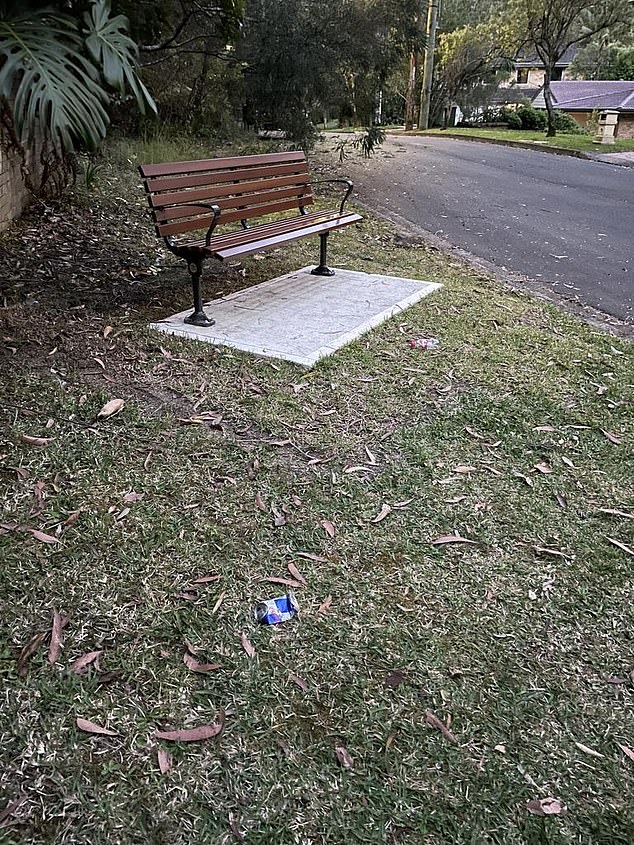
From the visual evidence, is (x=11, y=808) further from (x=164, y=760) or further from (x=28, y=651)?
(x=28, y=651)

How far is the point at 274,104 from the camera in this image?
12336 mm

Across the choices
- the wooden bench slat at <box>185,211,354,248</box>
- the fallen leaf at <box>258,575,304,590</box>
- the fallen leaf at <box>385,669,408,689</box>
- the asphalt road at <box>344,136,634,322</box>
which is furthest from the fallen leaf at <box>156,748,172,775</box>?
the asphalt road at <box>344,136,634,322</box>

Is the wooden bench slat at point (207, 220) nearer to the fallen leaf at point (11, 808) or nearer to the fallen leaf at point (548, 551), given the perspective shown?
the fallen leaf at point (548, 551)

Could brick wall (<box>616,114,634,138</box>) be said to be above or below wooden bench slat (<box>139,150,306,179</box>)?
below

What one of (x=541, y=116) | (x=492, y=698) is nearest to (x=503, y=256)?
(x=492, y=698)

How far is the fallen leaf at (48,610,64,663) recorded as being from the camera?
2.32 metres

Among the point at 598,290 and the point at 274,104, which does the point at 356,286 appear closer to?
the point at 598,290

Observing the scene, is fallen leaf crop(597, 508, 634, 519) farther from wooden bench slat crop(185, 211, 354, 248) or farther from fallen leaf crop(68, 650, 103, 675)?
wooden bench slat crop(185, 211, 354, 248)

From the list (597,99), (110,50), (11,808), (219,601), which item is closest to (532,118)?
(597,99)

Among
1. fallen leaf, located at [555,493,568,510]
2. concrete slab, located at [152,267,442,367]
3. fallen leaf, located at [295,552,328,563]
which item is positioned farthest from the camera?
concrete slab, located at [152,267,442,367]

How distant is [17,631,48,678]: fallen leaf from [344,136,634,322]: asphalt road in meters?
5.10

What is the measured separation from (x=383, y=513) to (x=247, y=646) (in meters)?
0.96

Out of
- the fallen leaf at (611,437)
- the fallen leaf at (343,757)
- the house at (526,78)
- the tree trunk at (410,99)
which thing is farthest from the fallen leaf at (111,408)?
the house at (526,78)

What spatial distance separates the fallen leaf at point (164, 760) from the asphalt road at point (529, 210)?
5137 millimetres
